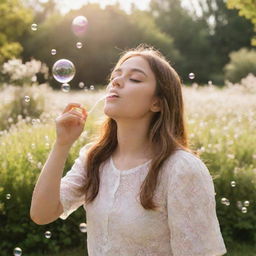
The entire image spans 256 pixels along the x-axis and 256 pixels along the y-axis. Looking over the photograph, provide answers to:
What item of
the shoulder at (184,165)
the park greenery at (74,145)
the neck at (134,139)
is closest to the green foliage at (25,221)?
the park greenery at (74,145)

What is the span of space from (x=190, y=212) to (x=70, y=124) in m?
0.69

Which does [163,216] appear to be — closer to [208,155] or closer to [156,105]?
[156,105]

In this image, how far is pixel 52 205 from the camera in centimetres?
261

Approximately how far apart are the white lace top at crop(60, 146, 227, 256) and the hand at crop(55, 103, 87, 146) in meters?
0.28

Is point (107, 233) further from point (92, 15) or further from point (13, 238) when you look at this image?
point (92, 15)

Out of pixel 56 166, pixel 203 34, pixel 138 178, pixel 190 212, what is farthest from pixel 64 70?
pixel 203 34

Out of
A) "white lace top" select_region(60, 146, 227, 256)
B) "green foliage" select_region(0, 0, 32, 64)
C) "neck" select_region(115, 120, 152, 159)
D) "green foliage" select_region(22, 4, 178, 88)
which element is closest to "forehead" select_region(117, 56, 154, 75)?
"neck" select_region(115, 120, 152, 159)

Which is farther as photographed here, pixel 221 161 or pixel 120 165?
pixel 221 161

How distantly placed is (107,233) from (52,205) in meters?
0.30

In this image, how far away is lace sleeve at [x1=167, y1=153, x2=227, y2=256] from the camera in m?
2.38

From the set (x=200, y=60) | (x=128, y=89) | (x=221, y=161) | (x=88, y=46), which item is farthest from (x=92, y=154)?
(x=200, y=60)

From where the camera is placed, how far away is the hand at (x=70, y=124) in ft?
8.41

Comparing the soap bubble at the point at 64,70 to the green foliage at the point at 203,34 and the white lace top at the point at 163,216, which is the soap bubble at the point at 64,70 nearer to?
the white lace top at the point at 163,216

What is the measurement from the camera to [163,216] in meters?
2.46
